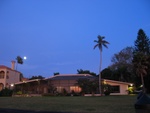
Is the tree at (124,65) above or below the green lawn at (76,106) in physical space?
above

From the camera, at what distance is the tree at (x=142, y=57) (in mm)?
55906

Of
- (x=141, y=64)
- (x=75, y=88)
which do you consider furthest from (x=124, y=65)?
(x=75, y=88)

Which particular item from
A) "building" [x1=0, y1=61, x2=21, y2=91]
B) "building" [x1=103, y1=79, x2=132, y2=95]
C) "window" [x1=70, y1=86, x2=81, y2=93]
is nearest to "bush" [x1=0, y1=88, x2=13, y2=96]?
"building" [x1=0, y1=61, x2=21, y2=91]

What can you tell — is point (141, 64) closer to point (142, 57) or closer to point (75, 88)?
point (142, 57)

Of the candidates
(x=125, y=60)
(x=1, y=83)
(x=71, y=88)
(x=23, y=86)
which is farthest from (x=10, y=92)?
(x=125, y=60)

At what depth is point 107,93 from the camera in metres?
51.5

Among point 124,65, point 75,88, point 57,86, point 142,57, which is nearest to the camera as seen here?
point 75,88

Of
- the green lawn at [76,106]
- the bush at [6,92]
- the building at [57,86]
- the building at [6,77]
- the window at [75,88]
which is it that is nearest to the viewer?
the green lawn at [76,106]

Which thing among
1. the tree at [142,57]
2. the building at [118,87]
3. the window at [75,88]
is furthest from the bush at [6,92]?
the tree at [142,57]

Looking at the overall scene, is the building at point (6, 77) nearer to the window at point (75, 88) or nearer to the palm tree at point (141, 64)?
the window at point (75, 88)

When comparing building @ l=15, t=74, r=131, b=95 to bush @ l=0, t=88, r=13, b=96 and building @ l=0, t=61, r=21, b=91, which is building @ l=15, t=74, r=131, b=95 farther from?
building @ l=0, t=61, r=21, b=91

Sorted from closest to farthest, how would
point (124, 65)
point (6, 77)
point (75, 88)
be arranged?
point (75, 88) < point (6, 77) < point (124, 65)

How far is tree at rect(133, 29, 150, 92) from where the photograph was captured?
183 feet

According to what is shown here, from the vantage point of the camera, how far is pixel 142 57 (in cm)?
5678
